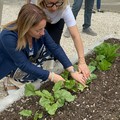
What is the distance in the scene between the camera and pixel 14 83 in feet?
10.8

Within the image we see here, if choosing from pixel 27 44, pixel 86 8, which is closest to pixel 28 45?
pixel 27 44

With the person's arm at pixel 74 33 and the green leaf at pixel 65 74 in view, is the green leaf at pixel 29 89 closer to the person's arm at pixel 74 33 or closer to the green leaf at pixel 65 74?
the green leaf at pixel 65 74

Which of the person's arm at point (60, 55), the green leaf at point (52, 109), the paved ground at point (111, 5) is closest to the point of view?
the green leaf at point (52, 109)

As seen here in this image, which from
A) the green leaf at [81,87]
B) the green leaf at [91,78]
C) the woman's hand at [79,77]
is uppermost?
the woman's hand at [79,77]

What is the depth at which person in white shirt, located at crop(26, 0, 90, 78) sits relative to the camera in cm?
282

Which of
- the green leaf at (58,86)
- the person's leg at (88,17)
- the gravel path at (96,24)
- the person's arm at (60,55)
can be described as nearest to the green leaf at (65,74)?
the person's arm at (60,55)

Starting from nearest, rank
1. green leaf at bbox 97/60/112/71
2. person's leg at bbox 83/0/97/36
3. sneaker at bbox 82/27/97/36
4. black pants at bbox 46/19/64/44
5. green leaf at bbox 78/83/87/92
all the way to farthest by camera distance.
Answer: green leaf at bbox 78/83/87/92
green leaf at bbox 97/60/112/71
black pants at bbox 46/19/64/44
person's leg at bbox 83/0/97/36
sneaker at bbox 82/27/97/36

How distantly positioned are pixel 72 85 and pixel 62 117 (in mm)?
332

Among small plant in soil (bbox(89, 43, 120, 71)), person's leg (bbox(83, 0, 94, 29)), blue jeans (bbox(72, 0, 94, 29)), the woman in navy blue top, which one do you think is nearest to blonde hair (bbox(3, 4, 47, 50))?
the woman in navy blue top

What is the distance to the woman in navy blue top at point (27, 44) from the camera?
8.41 ft

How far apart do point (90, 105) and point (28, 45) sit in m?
0.72

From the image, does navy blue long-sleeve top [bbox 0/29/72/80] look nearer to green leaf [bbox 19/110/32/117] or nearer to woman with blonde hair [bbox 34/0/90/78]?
woman with blonde hair [bbox 34/0/90/78]

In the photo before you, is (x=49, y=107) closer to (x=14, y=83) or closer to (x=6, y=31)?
(x=6, y=31)

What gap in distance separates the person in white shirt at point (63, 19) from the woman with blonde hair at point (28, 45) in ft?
0.52
